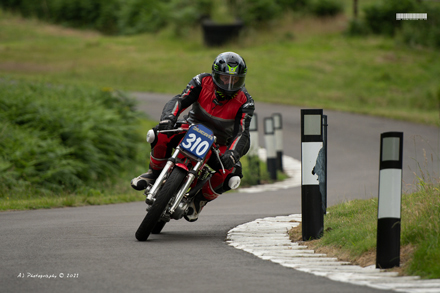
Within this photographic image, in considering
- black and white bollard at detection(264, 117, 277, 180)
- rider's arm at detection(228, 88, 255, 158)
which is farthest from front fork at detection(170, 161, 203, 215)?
black and white bollard at detection(264, 117, 277, 180)

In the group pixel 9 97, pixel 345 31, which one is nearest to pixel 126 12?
pixel 345 31

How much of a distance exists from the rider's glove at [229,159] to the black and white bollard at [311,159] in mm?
907

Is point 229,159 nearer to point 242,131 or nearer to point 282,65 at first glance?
point 242,131

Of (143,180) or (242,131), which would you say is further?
(143,180)

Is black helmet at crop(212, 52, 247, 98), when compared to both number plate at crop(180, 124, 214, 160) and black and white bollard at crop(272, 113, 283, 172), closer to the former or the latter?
number plate at crop(180, 124, 214, 160)

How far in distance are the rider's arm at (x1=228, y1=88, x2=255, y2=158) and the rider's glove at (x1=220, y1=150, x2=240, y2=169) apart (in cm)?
9

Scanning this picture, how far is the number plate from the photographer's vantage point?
6.59 meters

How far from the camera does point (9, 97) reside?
15.4 meters

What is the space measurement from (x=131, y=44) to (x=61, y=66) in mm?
10653

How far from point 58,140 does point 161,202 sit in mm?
8303

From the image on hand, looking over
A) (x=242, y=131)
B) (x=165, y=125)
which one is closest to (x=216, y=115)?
(x=242, y=131)

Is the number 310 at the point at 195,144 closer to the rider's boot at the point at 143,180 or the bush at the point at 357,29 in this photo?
the rider's boot at the point at 143,180

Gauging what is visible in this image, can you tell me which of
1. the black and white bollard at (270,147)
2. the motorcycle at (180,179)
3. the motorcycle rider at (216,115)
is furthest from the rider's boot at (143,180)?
the black and white bollard at (270,147)

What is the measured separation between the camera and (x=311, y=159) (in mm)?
6043
